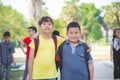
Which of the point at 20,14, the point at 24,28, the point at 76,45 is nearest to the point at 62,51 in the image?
the point at 76,45

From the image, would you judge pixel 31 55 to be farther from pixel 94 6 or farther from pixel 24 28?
pixel 94 6

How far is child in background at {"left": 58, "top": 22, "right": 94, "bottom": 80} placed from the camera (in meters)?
4.48

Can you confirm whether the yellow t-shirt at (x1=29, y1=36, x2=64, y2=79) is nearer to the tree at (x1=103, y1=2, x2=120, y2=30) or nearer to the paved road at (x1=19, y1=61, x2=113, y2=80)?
the paved road at (x1=19, y1=61, x2=113, y2=80)

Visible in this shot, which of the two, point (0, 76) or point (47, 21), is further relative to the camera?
point (0, 76)

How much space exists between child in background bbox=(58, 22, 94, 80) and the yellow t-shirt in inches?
7.9

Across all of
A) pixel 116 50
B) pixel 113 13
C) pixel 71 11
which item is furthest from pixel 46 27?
pixel 113 13

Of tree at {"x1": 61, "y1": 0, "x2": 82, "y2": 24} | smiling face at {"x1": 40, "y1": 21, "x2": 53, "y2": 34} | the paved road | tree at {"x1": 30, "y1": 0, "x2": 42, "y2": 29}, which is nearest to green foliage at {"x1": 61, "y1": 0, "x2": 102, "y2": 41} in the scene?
tree at {"x1": 61, "y1": 0, "x2": 82, "y2": 24}

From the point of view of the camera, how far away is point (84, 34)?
77.6 m

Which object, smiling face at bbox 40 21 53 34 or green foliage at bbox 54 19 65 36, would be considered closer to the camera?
smiling face at bbox 40 21 53 34

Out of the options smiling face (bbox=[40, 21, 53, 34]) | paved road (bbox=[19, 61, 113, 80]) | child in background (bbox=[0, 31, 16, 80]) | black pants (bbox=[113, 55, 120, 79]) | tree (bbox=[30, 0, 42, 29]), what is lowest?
paved road (bbox=[19, 61, 113, 80])

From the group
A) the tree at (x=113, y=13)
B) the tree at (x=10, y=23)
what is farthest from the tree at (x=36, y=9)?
the tree at (x=113, y=13)

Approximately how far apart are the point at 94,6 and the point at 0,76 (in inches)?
3302

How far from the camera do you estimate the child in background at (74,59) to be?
4480mm

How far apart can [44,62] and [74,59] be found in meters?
0.43
